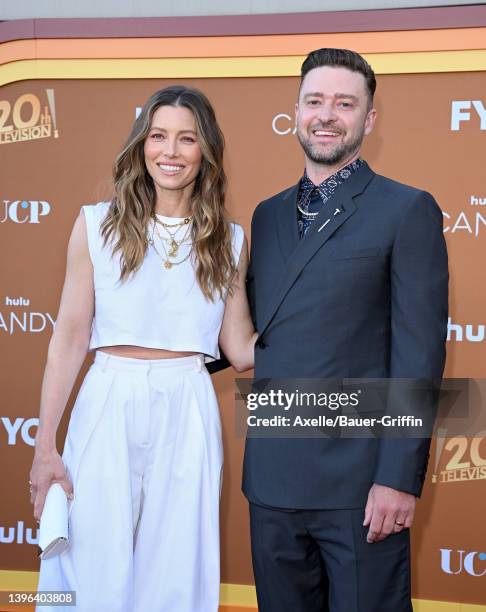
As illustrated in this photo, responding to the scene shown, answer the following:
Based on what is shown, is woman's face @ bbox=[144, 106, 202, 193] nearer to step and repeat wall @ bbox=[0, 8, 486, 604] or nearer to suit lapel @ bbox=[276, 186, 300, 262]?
suit lapel @ bbox=[276, 186, 300, 262]

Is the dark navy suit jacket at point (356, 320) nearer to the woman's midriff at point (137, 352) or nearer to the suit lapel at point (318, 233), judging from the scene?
the suit lapel at point (318, 233)

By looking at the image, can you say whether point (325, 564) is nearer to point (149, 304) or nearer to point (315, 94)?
point (149, 304)

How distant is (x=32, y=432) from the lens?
3670mm

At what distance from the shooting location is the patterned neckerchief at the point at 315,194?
81.7 inches

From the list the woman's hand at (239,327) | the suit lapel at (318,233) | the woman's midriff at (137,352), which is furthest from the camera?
the woman's hand at (239,327)

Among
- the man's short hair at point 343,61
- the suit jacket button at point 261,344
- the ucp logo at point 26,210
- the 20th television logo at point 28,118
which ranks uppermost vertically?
the 20th television logo at point 28,118

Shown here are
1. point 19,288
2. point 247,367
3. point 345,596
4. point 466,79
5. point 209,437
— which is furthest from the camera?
point 19,288

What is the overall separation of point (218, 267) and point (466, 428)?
5.68 ft

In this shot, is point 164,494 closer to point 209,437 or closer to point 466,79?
point 209,437

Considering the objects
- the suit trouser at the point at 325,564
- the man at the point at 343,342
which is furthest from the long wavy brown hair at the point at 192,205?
the suit trouser at the point at 325,564

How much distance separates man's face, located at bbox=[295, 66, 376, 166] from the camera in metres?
2.06

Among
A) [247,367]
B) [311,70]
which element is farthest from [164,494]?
[311,70]

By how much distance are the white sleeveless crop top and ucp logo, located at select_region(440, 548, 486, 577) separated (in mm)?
1857

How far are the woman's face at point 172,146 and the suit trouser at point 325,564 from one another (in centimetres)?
92
